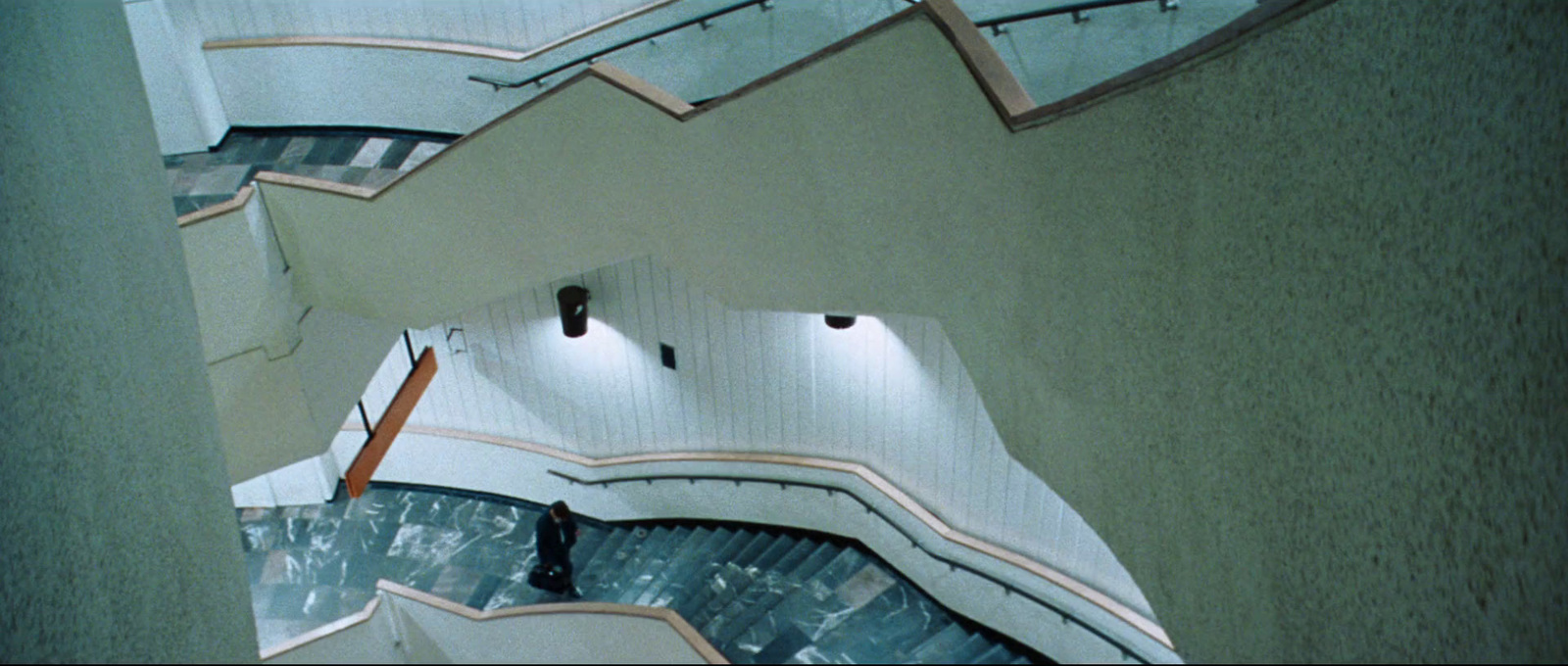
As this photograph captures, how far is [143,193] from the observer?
2.40m

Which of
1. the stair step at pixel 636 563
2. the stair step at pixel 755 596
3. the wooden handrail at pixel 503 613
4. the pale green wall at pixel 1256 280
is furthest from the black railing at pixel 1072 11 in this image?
the stair step at pixel 636 563

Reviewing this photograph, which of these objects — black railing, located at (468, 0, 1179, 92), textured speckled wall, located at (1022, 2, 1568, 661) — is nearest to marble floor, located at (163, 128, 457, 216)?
black railing, located at (468, 0, 1179, 92)

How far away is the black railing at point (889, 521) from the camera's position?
22.6 ft

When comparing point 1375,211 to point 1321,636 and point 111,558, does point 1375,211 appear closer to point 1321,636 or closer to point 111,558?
point 1321,636

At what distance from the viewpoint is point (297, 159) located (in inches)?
312

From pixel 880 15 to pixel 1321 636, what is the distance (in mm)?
4792

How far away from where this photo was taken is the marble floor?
7590mm

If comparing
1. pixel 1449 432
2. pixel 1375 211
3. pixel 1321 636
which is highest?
pixel 1375 211

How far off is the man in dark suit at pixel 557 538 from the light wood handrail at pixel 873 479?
0.93m

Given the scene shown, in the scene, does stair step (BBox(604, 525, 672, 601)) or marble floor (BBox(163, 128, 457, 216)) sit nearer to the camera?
marble floor (BBox(163, 128, 457, 216))

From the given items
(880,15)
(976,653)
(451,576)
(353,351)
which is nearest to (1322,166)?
(880,15)

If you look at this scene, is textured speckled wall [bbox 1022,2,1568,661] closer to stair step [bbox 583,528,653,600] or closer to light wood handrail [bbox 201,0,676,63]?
light wood handrail [bbox 201,0,676,63]

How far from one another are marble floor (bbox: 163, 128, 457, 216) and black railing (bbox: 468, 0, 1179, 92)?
2.78ft

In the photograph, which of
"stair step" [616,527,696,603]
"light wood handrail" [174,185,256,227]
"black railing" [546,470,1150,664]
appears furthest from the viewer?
"stair step" [616,527,696,603]
